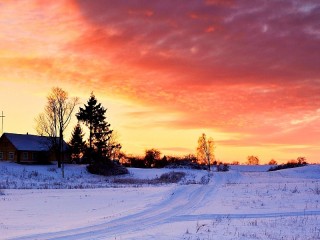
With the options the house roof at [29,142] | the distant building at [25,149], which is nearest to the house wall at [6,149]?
the distant building at [25,149]

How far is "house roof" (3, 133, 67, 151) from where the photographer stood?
2972 inches

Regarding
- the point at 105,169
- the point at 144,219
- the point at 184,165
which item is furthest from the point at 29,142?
the point at 144,219

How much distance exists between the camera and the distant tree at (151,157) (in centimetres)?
10126

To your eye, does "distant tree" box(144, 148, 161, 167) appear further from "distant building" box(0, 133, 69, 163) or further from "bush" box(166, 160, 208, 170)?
"distant building" box(0, 133, 69, 163)

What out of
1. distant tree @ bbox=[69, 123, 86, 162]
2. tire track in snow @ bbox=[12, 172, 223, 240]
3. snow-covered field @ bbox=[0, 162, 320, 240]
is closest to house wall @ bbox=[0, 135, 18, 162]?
distant tree @ bbox=[69, 123, 86, 162]

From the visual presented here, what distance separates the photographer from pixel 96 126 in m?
80.2

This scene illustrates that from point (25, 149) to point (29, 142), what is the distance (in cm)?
302

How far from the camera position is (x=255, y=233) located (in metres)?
16.4

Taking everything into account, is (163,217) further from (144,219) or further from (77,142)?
(77,142)

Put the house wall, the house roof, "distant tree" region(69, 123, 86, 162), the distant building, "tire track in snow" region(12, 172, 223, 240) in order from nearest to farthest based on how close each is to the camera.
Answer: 1. "tire track in snow" region(12, 172, 223, 240)
2. the house wall
3. the distant building
4. the house roof
5. "distant tree" region(69, 123, 86, 162)

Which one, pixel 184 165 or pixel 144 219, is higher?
pixel 184 165

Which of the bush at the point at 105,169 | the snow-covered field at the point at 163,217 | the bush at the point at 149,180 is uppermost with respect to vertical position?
the bush at the point at 105,169

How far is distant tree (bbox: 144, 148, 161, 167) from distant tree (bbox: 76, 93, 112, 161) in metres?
21.7

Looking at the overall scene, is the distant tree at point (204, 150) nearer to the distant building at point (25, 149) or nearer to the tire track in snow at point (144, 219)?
the distant building at point (25, 149)
